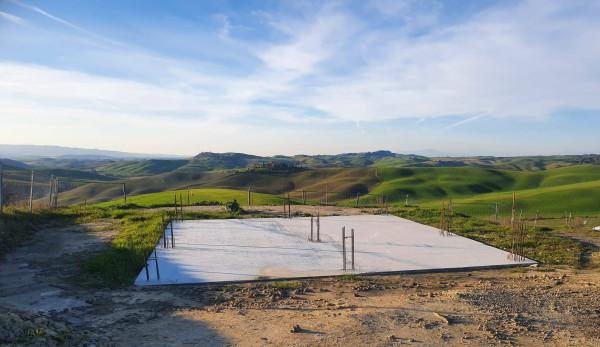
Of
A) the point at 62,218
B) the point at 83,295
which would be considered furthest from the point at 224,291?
the point at 62,218

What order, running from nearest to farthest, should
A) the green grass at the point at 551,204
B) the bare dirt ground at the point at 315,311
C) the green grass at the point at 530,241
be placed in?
the bare dirt ground at the point at 315,311 → the green grass at the point at 530,241 → the green grass at the point at 551,204

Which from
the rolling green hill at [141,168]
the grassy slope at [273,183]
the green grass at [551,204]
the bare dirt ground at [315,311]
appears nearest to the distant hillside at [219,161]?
the rolling green hill at [141,168]

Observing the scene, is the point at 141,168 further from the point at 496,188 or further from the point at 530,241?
the point at 530,241

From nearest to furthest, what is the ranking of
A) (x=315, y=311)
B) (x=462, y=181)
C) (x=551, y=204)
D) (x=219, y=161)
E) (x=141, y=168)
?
(x=315, y=311)
(x=551, y=204)
(x=462, y=181)
(x=141, y=168)
(x=219, y=161)

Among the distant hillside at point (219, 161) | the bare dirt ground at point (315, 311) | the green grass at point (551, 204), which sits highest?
the distant hillside at point (219, 161)

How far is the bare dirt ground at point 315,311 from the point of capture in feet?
16.4

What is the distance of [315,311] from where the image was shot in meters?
5.97

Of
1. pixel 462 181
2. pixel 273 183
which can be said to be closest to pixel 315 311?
pixel 273 183

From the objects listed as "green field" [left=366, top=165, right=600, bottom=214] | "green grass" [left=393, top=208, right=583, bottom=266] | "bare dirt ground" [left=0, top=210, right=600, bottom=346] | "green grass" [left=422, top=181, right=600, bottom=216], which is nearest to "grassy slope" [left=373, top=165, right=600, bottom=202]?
"green field" [left=366, top=165, right=600, bottom=214]

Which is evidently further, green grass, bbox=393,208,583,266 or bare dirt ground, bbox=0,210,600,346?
green grass, bbox=393,208,583,266

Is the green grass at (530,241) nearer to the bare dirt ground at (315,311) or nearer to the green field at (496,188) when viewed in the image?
the bare dirt ground at (315,311)

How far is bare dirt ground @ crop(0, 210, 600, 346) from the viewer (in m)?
5.00

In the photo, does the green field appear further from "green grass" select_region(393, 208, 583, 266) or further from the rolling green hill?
the rolling green hill

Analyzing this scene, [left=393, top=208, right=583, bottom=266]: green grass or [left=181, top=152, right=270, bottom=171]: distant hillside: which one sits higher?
[left=181, top=152, right=270, bottom=171]: distant hillside
